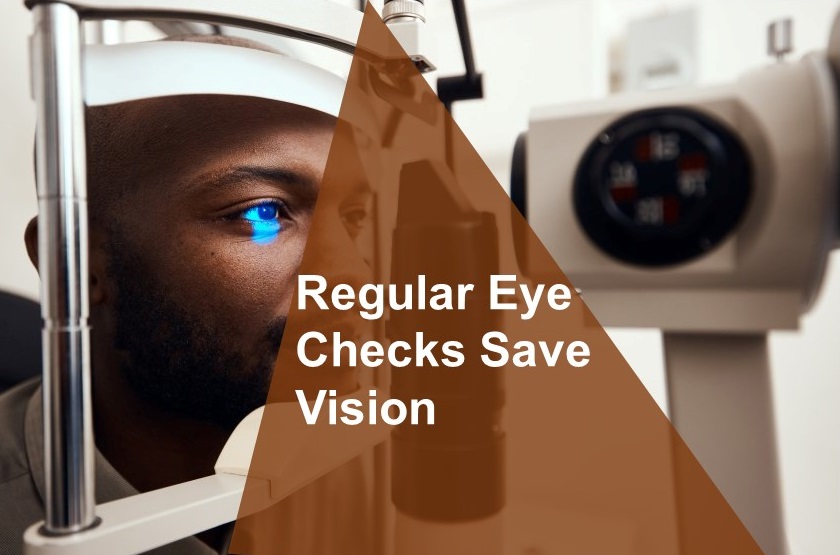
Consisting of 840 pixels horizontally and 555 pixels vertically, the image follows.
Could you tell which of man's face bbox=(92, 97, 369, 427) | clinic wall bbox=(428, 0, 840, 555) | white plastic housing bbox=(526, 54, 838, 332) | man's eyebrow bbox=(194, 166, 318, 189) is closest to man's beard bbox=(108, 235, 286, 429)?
man's face bbox=(92, 97, 369, 427)

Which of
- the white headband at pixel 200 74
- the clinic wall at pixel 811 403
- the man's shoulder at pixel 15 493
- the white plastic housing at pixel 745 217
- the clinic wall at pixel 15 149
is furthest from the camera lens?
the clinic wall at pixel 811 403

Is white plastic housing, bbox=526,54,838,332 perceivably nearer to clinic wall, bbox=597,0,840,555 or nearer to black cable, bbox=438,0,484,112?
black cable, bbox=438,0,484,112

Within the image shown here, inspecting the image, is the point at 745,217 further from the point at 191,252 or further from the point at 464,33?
the point at 191,252

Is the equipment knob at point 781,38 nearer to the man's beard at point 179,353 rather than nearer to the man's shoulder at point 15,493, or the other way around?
the man's beard at point 179,353

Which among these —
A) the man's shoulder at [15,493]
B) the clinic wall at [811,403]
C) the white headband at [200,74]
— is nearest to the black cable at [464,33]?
the white headband at [200,74]

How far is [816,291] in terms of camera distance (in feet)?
0.70

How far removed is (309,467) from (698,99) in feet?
1.22

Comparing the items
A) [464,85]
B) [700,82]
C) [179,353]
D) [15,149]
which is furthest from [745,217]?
[15,149]

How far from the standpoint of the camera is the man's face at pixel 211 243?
1.72 feet

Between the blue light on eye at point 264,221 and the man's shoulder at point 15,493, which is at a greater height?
the blue light on eye at point 264,221

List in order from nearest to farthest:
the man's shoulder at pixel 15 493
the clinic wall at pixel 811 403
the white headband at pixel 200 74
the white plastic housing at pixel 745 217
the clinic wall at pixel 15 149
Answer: the white plastic housing at pixel 745 217
the white headband at pixel 200 74
the man's shoulder at pixel 15 493
the clinic wall at pixel 15 149
the clinic wall at pixel 811 403
